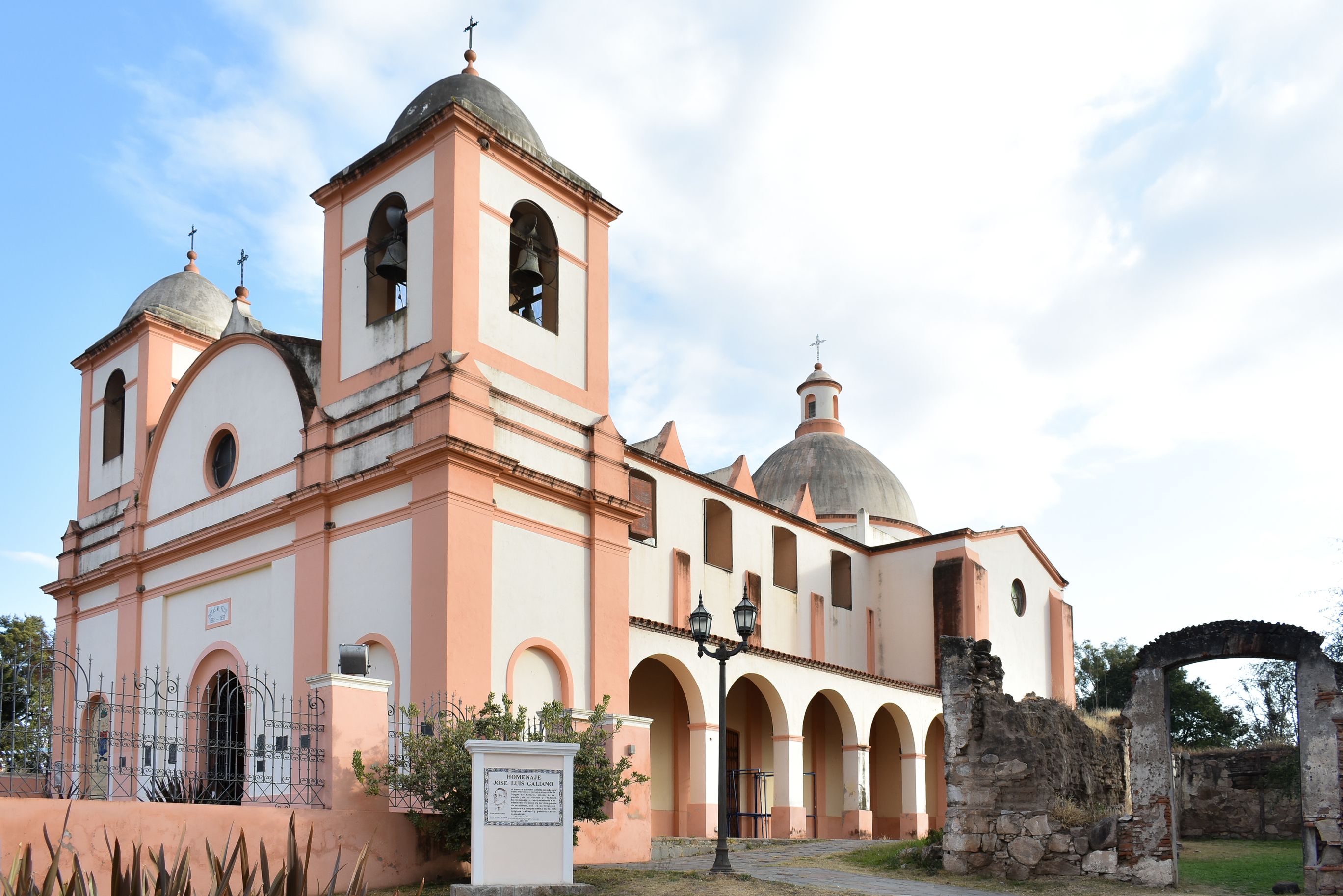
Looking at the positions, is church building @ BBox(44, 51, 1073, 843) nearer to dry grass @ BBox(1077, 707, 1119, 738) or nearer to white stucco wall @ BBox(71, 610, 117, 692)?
white stucco wall @ BBox(71, 610, 117, 692)

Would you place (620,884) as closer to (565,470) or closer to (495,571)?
(495,571)

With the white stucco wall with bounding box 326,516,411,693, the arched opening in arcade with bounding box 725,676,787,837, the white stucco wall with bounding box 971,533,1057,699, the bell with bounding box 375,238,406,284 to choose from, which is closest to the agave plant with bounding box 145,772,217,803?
the white stucco wall with bounding box 326,516,411,693

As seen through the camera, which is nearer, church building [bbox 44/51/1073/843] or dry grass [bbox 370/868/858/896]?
dry grass [bbox 370/868/858/896]

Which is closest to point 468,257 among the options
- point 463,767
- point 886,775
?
point 463,767

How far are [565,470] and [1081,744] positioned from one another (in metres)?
8.17

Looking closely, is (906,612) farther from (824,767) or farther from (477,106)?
(477,106)

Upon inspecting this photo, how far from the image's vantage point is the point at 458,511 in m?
15.2

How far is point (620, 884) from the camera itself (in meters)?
12.2

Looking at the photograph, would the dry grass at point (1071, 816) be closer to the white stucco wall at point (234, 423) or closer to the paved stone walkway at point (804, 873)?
the paved stone walkway at point (804, 873)

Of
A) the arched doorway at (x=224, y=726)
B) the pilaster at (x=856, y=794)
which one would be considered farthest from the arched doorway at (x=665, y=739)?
the arched doorway at (x=224, y=726)

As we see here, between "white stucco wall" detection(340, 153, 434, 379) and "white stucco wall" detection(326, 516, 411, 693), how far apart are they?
2613 millimetres

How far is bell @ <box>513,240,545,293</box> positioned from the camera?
17.8 meters

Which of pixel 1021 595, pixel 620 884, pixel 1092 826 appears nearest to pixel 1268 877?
pixel 1092 826

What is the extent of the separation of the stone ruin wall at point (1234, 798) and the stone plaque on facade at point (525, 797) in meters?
17.3
